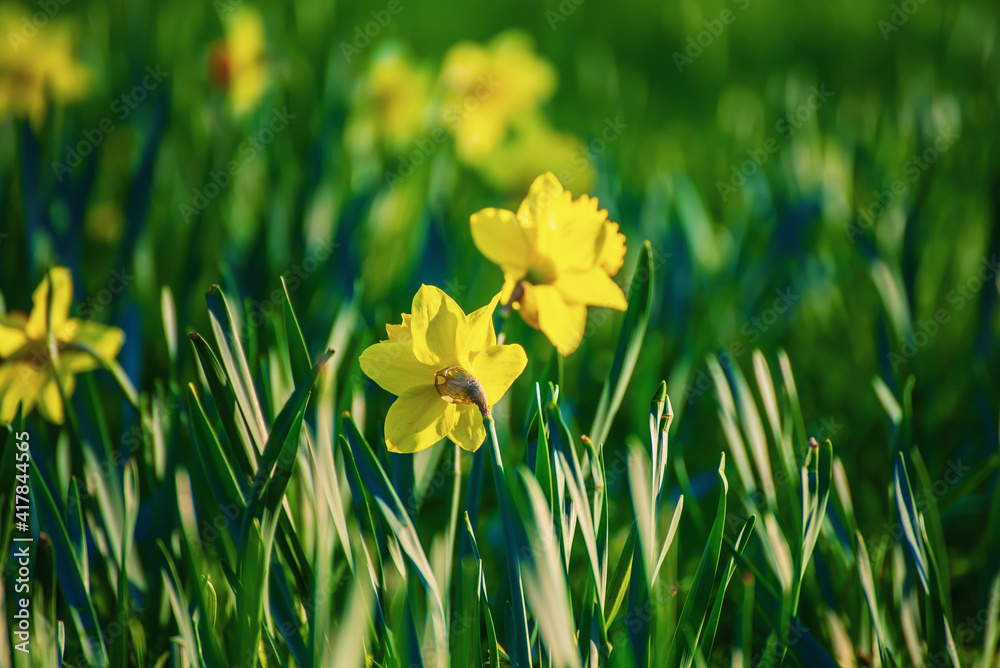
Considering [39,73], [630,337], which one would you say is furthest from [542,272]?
[39,73]

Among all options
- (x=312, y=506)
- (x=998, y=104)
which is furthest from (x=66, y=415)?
(x=998, y=104)

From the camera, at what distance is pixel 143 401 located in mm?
835

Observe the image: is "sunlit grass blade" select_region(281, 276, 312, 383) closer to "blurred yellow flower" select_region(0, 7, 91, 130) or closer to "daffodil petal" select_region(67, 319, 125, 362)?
"daffodil petal" select_region(67, 319, 125, 362)

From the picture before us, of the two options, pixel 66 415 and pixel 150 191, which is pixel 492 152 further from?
pixel 66 415

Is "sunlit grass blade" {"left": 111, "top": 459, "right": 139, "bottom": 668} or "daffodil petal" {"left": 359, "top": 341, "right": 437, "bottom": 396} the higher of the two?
"daffodil petal" {"left": 359, "top": 341, "right": 437, "bottom": 396}

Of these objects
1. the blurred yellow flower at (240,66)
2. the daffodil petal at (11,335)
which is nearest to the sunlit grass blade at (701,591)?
the daffodil petal at (11,335)

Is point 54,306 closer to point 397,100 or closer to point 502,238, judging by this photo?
point 502,238

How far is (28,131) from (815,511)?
1480mm

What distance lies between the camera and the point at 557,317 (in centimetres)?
81

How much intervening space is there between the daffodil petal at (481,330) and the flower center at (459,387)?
28 mm

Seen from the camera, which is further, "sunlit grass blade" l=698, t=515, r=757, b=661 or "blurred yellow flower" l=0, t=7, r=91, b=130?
"blurred yellow flower" l=0, t=7, r=91, b=130

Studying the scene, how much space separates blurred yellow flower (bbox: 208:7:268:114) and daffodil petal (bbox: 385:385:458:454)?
1402 millimetres

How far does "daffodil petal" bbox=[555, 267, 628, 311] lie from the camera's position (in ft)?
2.67

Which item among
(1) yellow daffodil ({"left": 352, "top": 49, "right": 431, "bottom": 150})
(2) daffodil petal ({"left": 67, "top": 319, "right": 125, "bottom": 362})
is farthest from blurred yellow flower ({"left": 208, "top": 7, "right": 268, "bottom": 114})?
(2) daffodil petal ({"left": 67, "top": 319, "right": 125, "bottom": 362})
